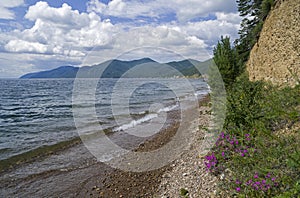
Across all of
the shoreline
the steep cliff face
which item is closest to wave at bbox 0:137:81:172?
the shoreline

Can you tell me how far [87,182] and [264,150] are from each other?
6.54m

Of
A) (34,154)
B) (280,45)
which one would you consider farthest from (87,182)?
(280,45)

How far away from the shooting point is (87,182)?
26.3 ft

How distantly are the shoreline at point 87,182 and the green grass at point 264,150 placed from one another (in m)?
2.35

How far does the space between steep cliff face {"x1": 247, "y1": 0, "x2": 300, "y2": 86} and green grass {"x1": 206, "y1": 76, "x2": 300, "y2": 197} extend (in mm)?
5183

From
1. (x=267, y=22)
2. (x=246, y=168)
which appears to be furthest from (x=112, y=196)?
(x=267, y=22)

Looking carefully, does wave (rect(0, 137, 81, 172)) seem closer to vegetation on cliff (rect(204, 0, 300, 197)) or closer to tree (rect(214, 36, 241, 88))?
vegetation on cliff (rect(204, 0, 300, 197))

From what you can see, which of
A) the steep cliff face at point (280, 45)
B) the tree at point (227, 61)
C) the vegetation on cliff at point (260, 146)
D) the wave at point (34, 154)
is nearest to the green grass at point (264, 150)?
the vegetation on cliff at point (260, 146)

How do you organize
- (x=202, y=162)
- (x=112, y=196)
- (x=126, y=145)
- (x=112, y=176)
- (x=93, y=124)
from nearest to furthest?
(x=112, y=196)
(x=202, y=162)
(x=112, y=176)
(x=126, y=145)
(x=93, y=124)

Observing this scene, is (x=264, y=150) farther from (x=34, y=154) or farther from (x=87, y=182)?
(x=34, y=154)

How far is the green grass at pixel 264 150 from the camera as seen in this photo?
3.12 meters

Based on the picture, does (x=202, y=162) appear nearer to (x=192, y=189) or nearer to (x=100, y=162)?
(x=192, y=189)

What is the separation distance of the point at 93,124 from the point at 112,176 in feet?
36.2

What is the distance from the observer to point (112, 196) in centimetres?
677
